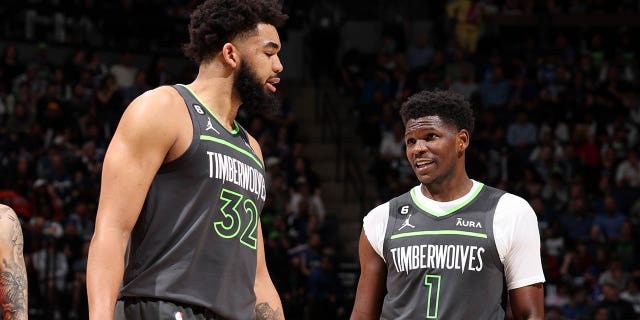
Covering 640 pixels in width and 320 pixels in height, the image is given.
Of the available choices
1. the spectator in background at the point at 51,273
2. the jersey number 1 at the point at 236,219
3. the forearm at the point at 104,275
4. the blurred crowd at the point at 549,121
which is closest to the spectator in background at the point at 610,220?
the blurred crowd at the point at 549,121

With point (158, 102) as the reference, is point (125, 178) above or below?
below

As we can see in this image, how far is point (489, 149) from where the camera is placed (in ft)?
48.4

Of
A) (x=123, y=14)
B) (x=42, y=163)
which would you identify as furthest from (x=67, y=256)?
(x=123, y=14)

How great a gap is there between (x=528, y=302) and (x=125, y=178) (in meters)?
1.93

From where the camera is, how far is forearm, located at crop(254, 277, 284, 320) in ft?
12.7

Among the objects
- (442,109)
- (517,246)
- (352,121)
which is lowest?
(517,246)

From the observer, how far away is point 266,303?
3.89 meters

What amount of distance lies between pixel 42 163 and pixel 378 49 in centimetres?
830

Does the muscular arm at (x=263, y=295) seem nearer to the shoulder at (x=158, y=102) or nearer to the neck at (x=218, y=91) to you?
the neck at (x=218, y=91)

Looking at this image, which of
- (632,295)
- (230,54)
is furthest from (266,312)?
(632,295)

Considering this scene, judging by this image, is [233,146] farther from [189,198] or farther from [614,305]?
[614,305]

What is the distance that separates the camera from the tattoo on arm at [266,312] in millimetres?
3852

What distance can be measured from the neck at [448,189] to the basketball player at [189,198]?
110cm

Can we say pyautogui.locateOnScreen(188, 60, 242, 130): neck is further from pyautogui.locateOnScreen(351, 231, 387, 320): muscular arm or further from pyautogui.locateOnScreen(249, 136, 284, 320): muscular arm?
pyautogui.locateOnScreen(351, 231, 387, 320): muscular arm
